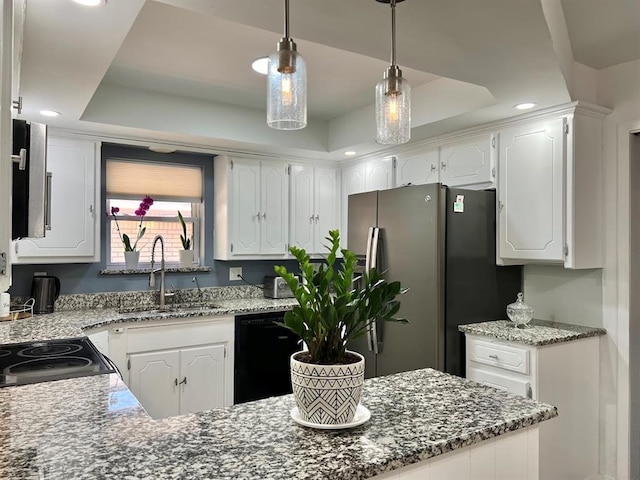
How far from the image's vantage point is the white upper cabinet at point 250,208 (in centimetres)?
373

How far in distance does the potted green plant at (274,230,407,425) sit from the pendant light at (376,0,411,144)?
43 cm

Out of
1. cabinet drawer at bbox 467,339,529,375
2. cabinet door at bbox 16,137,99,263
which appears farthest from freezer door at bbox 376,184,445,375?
cabinet door at bbox 16,137,99,263

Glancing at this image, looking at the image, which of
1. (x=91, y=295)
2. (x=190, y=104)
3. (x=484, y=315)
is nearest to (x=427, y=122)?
(x=484, y=315)

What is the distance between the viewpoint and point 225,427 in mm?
1097

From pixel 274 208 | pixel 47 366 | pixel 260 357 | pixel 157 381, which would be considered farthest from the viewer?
pixel 274 208

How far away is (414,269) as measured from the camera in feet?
9.16

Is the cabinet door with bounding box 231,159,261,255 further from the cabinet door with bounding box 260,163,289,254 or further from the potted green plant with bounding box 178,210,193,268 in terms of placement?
the potted green plant with bounding box 178,210,193,268

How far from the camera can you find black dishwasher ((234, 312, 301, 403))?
133 inches

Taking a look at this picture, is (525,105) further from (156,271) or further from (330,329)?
(156,271)

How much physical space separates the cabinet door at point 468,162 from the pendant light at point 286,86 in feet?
7.05

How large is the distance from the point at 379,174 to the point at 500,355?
5.96 feet

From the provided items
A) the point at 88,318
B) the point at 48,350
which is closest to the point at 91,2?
the point at 48,350

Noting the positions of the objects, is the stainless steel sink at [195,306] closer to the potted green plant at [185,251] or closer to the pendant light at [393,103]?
the potted green plant at [185,251]

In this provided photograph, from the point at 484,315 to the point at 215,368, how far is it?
6.16 ft
